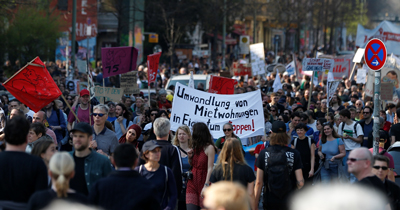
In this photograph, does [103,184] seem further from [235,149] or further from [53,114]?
[53,114]

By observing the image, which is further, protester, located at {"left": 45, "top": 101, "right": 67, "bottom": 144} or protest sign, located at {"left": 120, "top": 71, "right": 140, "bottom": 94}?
protest sign, located at {"left": 120, "top": 71, "right": 140, "bottom": 94}

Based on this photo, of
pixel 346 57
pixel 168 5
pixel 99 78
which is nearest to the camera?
pixel 99 78

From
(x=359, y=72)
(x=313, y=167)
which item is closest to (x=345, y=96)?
(x=359, y=72)

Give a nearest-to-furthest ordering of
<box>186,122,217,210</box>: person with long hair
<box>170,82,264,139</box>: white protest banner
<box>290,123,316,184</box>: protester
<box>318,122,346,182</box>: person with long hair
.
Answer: <box>186,122,217,210</box>: person with long hair < <box>290,123,316,184</box>: protester < <box>318,122,346,182</box>: person with long hair < <box>170,82,264,139</box>: white protest banner

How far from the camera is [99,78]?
2198cm

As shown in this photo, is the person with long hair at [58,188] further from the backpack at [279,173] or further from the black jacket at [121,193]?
the backpack at [279,173]

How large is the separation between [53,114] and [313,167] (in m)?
4.42

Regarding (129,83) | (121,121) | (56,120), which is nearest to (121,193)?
(121,121)

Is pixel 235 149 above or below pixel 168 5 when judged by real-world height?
below

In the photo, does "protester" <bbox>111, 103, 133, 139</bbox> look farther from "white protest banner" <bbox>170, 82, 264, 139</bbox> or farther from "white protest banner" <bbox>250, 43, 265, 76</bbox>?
"white protest banner" <bbox>250, 43, 265, 76</bbox>

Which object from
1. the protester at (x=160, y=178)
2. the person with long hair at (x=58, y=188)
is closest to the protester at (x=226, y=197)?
the person with long hair at (x=58, y=188)

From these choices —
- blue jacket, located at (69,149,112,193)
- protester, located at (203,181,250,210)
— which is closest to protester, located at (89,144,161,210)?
blue jacket, located at (69,149,112,193)

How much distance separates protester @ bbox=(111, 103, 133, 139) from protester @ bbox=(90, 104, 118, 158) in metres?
2.14

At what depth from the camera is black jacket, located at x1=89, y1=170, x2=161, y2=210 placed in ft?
14.1
